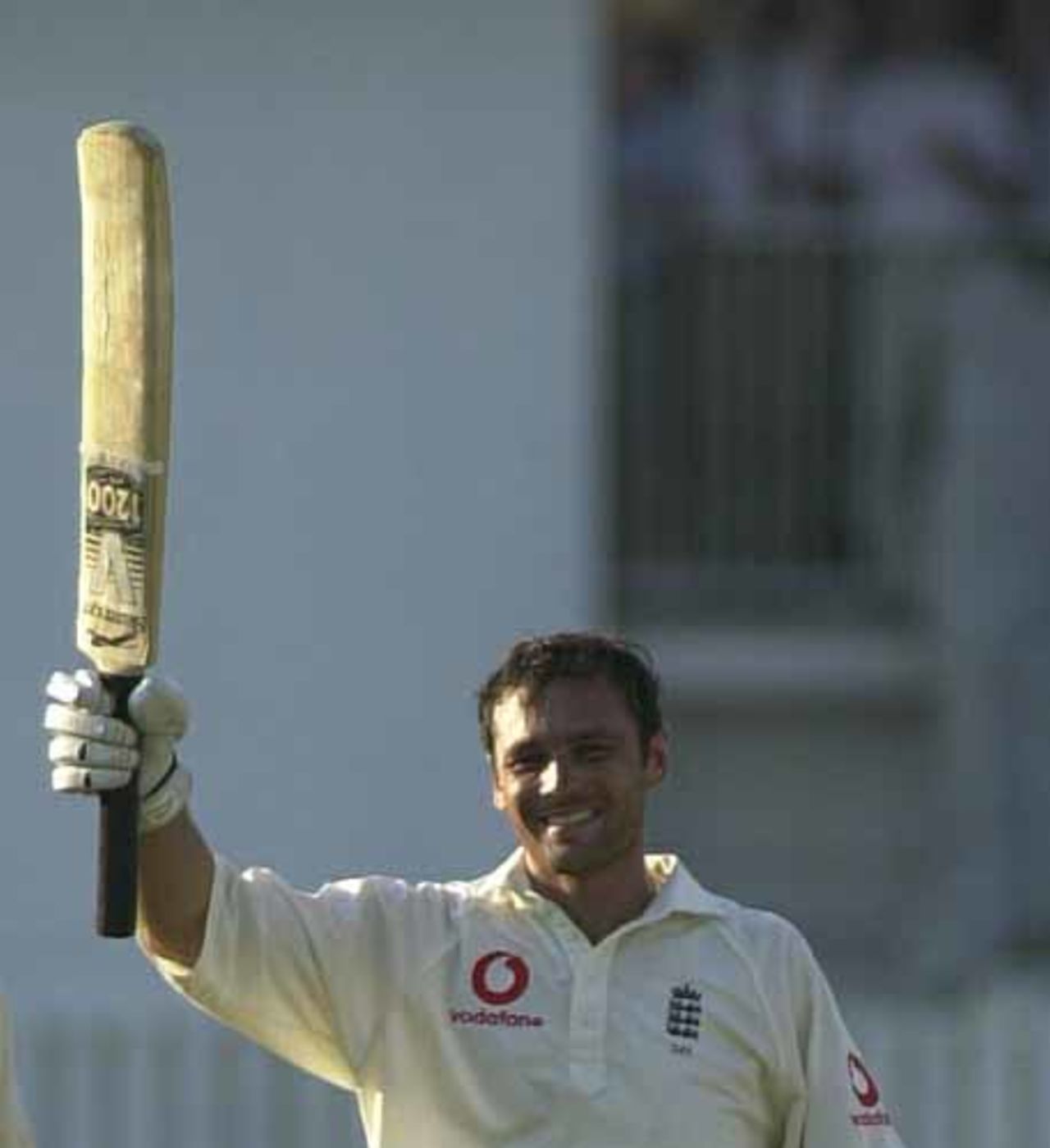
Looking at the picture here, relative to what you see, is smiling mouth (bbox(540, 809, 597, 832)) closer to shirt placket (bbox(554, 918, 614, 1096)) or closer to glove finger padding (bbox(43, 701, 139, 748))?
shirt placket (bbox(554, 918, 614, 1096))

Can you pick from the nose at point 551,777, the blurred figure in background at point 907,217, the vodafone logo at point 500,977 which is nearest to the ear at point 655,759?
the nose at point 551,777

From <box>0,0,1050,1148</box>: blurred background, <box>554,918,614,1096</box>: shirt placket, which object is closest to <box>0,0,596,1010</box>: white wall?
<box>0,0,1050,1148</box>: blurred background

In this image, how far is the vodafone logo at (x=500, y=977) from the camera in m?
5.74

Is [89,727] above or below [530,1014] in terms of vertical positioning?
above

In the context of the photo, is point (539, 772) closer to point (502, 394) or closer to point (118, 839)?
point (118, 839)

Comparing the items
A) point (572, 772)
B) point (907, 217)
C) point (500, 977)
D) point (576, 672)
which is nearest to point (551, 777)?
point (572, 772)

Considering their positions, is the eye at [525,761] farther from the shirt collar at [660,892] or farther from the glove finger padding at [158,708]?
the glove finger padding at [158,708]

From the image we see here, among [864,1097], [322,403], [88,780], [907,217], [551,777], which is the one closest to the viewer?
[88,780]

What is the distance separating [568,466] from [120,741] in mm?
5796

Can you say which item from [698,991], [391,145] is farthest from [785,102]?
[698,991]

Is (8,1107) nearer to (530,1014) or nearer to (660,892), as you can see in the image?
(530,1014)

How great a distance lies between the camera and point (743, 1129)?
226 inches

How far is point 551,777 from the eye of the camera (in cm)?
569

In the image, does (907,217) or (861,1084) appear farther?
(907,217)
